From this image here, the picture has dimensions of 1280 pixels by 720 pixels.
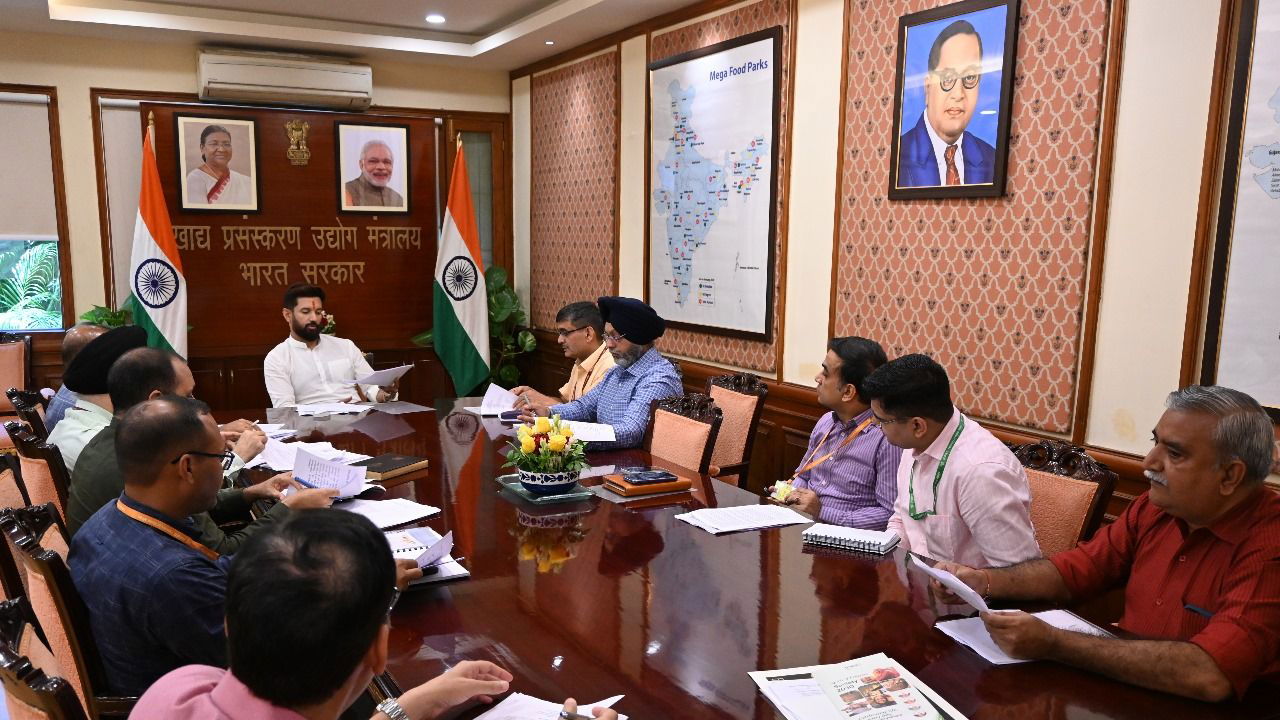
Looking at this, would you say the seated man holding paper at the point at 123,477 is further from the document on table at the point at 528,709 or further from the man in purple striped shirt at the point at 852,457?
the man in purple striped shirt at the point at 852,457

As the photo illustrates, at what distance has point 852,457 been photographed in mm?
3004

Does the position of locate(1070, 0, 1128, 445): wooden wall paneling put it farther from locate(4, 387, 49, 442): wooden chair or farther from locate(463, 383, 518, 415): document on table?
locate(4, 387, 49, 442): wooden chair

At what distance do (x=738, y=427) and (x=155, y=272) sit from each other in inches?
175

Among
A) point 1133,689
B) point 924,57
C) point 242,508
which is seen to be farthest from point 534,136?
point 1133,689

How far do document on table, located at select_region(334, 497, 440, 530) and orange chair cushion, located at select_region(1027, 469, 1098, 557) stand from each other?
68.0 inches

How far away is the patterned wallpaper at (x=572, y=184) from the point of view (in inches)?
237

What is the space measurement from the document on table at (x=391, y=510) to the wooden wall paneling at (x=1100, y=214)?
231 centimetres

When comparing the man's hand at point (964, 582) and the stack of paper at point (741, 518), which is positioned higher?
the man's hand at point (964, 582)

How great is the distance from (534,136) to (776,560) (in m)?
5.43

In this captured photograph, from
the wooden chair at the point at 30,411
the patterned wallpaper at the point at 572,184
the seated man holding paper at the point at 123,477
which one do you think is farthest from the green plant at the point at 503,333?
the seated man holding paper at the point at 123,477

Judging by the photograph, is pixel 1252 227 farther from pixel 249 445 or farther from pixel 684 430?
pixel 249 445

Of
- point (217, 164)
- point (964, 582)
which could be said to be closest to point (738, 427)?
point (964, 582)

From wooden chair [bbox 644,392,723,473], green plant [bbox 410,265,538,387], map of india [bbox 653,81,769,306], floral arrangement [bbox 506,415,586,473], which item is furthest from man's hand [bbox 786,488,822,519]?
green plant [bbox 410,265,538,387]

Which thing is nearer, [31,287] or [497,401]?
[497,401]
